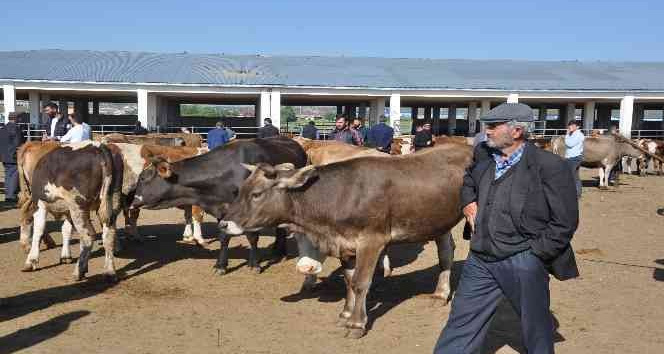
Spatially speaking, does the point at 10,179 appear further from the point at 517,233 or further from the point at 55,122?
the point at 517,233

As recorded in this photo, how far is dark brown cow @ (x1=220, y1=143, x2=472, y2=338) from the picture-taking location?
5594mm

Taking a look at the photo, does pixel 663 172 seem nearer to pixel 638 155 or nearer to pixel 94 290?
pixel 638 155

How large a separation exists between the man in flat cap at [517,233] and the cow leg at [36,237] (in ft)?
20.0

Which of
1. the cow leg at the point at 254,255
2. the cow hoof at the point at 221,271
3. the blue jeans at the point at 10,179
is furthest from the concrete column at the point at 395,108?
the cow hoof at the point at 221,271

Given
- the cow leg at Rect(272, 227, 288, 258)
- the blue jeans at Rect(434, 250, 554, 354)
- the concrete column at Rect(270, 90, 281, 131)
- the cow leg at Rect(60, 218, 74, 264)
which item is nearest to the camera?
the blue jeans at Rect(434, 250, 554, 354)

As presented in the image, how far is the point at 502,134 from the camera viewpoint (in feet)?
12.6

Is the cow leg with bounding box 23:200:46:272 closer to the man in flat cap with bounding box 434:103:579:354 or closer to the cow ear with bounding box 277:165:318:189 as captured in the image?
the cow ear with bounding box 277:165:318:189

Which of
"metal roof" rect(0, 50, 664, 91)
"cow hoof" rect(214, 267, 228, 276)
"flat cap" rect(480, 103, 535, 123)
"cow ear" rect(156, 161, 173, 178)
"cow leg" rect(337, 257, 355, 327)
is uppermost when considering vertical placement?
"metal roof" rect(0, 50, 664, 91)

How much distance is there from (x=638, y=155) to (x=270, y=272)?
18.4 meters

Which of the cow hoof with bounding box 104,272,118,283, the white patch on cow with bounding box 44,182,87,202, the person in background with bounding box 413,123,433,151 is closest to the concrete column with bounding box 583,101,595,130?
the person in background with bounding box 413,123,433,151

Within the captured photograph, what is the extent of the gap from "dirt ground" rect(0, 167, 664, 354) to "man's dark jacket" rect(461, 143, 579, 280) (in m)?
2.04

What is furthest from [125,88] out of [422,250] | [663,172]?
[663,172]

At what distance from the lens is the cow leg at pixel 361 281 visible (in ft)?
18.4

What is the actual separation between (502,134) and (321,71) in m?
30.1
